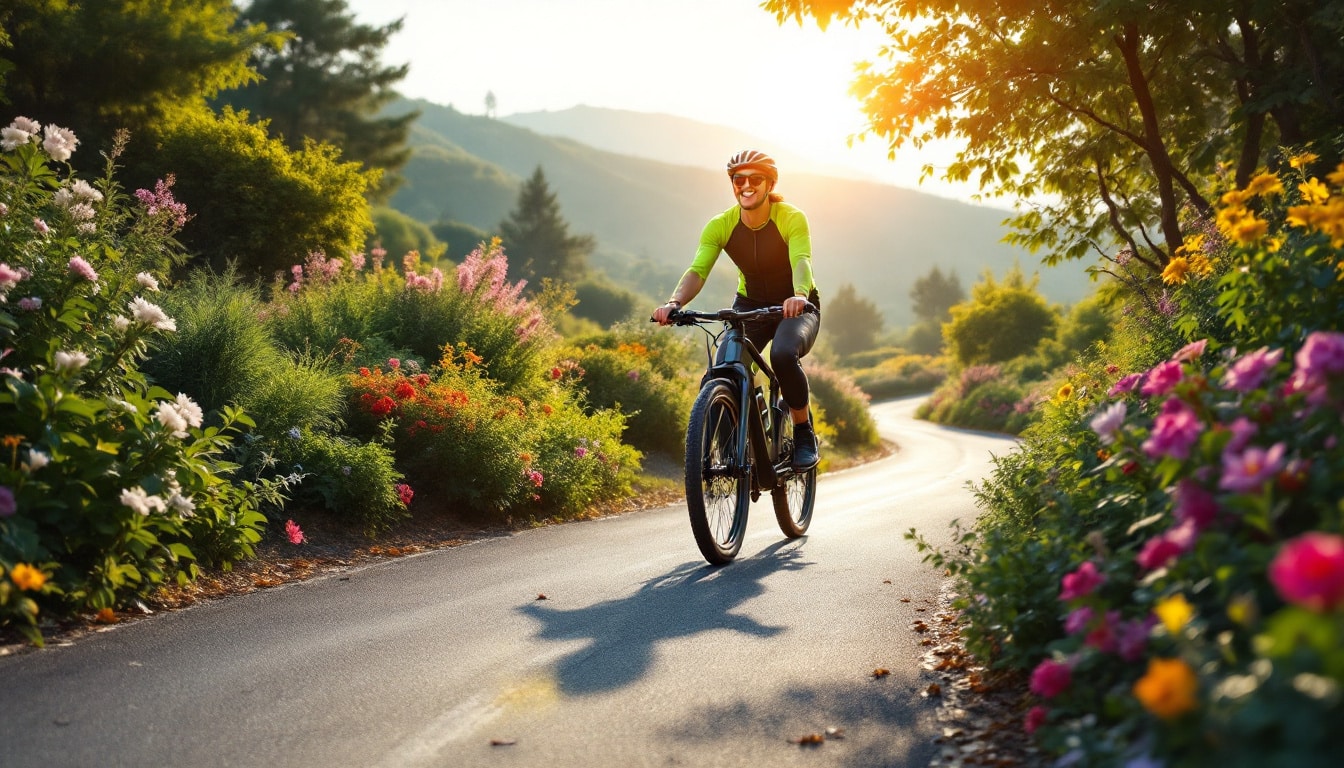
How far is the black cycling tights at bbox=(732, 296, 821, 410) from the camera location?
758 centimetres

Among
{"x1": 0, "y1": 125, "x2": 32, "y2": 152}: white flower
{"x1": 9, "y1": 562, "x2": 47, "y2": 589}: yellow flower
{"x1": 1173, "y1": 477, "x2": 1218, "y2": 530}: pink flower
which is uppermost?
{"x1": 0, "y1": 125, "x2": 32, "y2": 152}: white flower

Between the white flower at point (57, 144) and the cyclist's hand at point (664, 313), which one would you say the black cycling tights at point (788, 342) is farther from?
the white flower at point (57, 144)

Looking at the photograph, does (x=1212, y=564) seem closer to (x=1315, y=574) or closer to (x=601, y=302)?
(x=1315, y=574)

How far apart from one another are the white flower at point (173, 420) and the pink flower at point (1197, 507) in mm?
4279

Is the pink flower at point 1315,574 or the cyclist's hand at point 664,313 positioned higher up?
the cyclist's hand at point 664,313

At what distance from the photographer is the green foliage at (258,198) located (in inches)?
771

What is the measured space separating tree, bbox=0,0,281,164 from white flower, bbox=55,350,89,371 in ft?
63.5

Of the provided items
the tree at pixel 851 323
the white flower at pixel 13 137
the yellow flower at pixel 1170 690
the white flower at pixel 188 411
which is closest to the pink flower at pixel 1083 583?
the yellow flower at pixel 1170 690

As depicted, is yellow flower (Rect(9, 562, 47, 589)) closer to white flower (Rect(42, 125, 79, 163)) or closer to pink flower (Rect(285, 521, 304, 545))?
white flower (Rect(42, 125, 79, 163))

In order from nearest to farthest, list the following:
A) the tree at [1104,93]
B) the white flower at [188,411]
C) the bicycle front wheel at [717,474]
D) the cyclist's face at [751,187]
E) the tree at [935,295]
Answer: the white flower at [188,411] < the bicycle front wheel at [717,474] < the cyclist's face at [751,187] < the tree at [1104,93] < the tree at [935,295]

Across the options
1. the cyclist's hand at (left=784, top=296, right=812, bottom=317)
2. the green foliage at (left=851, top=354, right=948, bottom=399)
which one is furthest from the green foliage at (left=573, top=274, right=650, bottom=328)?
the cyclist's hand at (left=784, top=296, right=812, bottom=317)

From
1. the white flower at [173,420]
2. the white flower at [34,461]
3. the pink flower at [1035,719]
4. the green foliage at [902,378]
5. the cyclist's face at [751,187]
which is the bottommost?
the green foliage at [902,378]

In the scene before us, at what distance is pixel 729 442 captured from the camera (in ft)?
24.2

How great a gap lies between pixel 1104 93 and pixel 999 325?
3730 centimetres
